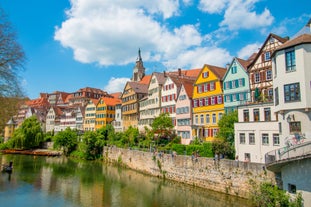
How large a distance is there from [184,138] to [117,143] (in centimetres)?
1447

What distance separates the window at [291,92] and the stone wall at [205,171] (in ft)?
19.8

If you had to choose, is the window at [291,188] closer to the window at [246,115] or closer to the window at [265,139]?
the window at [265,139]

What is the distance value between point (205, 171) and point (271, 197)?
30.2ft

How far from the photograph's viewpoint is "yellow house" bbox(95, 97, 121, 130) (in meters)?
72.6

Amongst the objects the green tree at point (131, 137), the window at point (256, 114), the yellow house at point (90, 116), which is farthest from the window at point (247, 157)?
the yellow house at point (90, 116)

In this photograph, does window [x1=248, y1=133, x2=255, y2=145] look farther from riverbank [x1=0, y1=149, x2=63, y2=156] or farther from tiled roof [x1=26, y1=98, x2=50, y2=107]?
tiled roof [x1=26, y1=98, x2=50, y2=107]

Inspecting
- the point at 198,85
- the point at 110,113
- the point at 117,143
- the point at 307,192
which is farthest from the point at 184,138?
the point at 110,113

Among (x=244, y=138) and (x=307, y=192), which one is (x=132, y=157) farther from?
(x=307, y=192)

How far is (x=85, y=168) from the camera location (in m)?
44.3

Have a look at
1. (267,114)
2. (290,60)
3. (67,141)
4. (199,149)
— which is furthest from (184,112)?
(67,141)

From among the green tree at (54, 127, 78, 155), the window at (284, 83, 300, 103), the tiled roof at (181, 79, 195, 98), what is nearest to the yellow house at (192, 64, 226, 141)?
the tiled roof at (181, 79, 195, 98)

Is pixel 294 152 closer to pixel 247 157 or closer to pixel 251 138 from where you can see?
pixel 251 138

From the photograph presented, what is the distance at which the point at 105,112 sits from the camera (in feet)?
238

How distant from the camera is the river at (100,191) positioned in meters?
23.8
